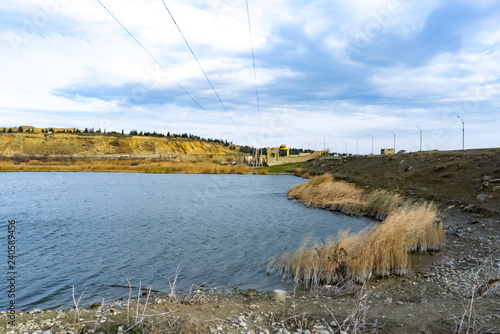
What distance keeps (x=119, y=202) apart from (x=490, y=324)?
94.9 feet

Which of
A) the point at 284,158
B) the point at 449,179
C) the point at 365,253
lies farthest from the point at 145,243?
the point at 284,158

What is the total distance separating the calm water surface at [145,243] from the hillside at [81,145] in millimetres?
105756

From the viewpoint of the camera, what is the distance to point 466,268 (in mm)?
10445

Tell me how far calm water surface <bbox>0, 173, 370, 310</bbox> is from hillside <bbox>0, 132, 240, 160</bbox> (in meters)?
106

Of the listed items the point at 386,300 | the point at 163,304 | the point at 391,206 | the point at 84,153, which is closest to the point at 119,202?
the point at 391,206

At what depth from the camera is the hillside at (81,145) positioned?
138 metres

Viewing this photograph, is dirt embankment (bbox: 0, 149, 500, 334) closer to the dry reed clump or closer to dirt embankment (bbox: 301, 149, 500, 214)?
dirt embankment (bbox: 301, 149, 500, 214)

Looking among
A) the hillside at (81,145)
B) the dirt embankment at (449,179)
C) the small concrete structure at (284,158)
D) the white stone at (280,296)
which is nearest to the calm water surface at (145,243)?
the white stone at (280,296)

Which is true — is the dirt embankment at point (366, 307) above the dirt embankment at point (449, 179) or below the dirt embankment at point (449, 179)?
below

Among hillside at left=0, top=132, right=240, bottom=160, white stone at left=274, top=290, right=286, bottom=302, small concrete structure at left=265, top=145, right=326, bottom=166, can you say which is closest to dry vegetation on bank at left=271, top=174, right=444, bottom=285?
white stone at left=274, top=290, right=286, bottom=302

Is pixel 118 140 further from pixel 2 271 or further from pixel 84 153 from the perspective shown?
pixel 2 271

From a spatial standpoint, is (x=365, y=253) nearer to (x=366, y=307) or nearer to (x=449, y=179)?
(x=366, y=307)

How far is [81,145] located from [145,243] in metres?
147

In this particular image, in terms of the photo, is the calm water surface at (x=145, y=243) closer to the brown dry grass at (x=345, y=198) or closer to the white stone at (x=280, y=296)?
the brown dry grass at (x=345, y=198)
